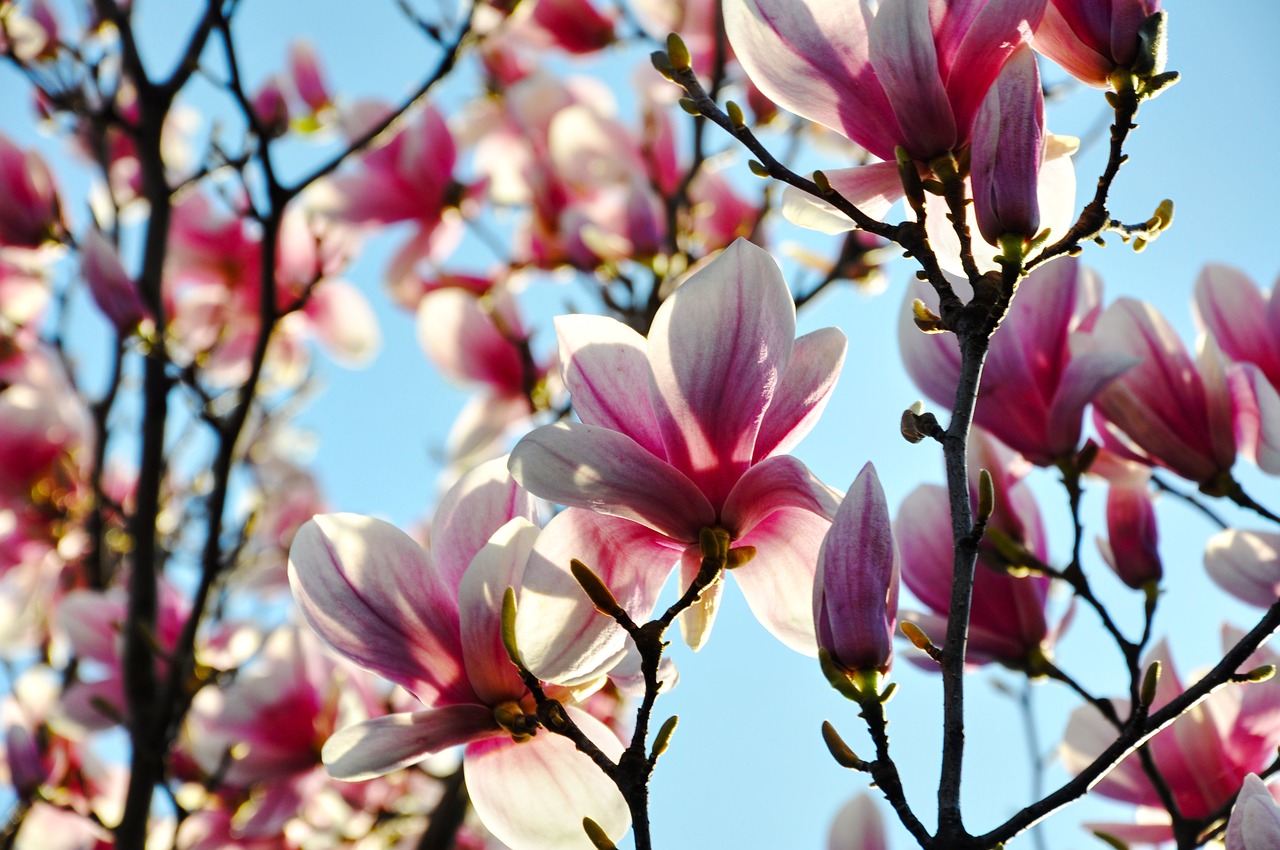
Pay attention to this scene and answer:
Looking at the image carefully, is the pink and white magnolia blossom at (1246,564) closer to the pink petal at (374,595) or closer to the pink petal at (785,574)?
the pink petal at (785,574)

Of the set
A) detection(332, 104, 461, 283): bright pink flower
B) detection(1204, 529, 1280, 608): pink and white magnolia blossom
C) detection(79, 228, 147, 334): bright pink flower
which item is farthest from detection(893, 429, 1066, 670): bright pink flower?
detection(332, 104, 461, 283): bright pink flower

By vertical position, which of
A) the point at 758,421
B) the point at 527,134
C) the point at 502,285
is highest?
the point at 527,134

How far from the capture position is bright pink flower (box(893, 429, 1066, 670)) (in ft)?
3.20

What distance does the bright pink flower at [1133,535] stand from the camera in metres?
1.05

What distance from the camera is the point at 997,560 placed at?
1.01 metres

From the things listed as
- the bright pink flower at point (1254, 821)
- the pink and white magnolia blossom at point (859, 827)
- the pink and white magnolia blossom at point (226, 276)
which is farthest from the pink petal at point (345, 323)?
the bright pink flower at point (1254, 821)

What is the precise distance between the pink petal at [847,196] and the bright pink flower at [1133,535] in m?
0.46

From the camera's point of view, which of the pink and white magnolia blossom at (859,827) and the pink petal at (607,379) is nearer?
the pink petal at (607,379)

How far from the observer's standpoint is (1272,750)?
1005mm

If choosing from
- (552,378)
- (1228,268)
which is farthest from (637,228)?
(1228,268)

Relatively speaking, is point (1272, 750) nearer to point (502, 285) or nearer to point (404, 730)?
point (404, 730)

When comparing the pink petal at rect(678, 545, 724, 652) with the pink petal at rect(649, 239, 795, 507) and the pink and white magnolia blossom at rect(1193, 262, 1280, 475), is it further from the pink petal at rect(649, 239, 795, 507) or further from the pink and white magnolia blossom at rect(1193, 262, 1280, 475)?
the pink and white magnolia blossom at rect(1193, 262, 1280, 475)

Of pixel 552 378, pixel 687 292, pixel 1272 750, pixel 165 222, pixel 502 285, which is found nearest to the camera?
pixel 687 292

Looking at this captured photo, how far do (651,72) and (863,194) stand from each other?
1968 mm
